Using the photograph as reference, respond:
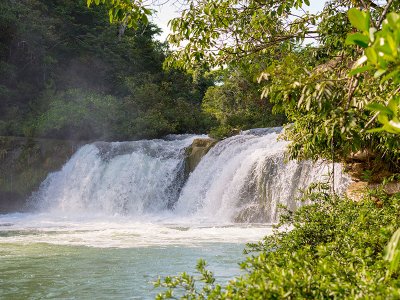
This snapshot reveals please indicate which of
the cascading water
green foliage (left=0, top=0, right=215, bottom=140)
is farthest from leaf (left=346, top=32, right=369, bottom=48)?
green foliage (left=0, top=0, right=215, bottom=140)

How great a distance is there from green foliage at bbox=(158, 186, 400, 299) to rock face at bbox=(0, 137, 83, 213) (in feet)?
53.9

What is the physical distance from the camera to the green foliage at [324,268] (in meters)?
2.47

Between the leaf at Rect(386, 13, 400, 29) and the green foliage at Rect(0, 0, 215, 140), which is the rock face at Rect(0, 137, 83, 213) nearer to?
the green foliage at Rect(0, 0, 215, 140)

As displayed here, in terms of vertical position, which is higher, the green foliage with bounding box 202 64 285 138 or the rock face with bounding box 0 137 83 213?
the green foliage with bounding box 202 64 285 138

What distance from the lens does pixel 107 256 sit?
900 cm

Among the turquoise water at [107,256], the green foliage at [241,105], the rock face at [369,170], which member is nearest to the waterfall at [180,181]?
the turquoise water at [107,256]

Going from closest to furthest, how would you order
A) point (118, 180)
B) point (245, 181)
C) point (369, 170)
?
point (369, 170)
point (245, 181)
point (118, 180)

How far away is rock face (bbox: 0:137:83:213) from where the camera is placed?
784 inches

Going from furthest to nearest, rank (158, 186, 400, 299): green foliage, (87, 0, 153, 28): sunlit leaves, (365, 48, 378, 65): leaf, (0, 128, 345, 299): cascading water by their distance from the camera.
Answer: (0, 128, 345, 299): cascading water
(87, 0, 153, 28): sunlit leaves
(158, 186, 400, 299): green foliage
(365, 48, 378, 65): leaf

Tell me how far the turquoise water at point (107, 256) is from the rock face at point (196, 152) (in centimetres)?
408

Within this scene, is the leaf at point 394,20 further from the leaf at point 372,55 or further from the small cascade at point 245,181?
the small cascade at point 245,181

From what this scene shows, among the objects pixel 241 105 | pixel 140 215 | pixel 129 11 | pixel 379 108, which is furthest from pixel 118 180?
pixel 379 108

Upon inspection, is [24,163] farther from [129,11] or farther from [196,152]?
[129,11]

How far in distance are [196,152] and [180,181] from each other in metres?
1.06
